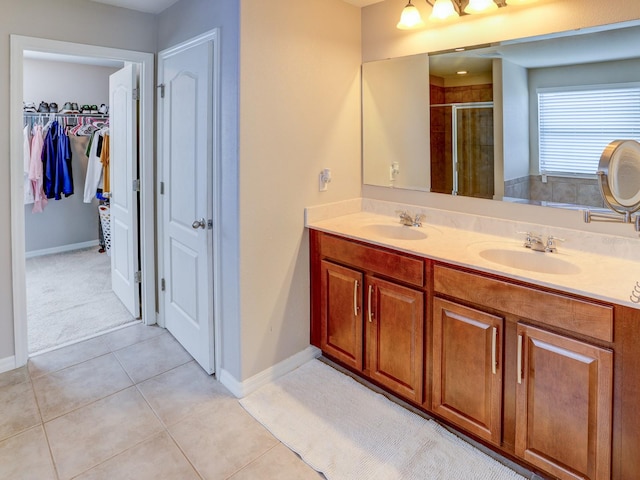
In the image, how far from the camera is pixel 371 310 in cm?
222

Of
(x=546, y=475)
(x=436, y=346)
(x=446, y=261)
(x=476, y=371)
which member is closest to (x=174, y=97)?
(x=446, y=261)

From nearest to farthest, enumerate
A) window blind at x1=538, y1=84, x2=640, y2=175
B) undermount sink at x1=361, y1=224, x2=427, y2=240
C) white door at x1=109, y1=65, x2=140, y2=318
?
1. window blind at x1=538, y1=84, x2=640, y2=175
2. undermount sink at x1=361, y1=224, x2=427, y2=240
3. white door at x1=109, y1=65, x2=140, y2=318

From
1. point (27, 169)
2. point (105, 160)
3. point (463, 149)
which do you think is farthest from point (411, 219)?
point (27, 169)

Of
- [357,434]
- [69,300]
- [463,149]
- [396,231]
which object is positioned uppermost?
[463,149]

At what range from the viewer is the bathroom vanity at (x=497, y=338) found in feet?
4.70

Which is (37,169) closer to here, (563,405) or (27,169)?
(27,169)

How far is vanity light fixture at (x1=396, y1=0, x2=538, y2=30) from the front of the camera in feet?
6.86

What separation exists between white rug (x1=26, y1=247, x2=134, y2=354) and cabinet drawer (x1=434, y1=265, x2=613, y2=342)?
101 inches

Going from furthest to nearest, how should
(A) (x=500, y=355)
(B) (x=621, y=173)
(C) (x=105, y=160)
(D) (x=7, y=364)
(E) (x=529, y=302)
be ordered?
(C) (x=105, y=160)
(D) (x=7, y=364)
(A) (x=500, y=355)
(E) (x=529, y=302)
(B) (x=621, y=173)

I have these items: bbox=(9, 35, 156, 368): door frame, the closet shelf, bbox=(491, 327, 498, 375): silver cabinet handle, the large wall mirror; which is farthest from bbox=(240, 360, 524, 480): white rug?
the closet shelf

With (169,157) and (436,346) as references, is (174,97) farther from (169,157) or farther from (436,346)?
(436,346)

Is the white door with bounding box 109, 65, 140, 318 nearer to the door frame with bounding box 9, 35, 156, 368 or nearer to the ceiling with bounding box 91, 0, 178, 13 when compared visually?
the door frame with bounding box 9, 35, 156, 368

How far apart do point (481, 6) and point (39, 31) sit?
2445 millimetres

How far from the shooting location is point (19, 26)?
232 centimetres
